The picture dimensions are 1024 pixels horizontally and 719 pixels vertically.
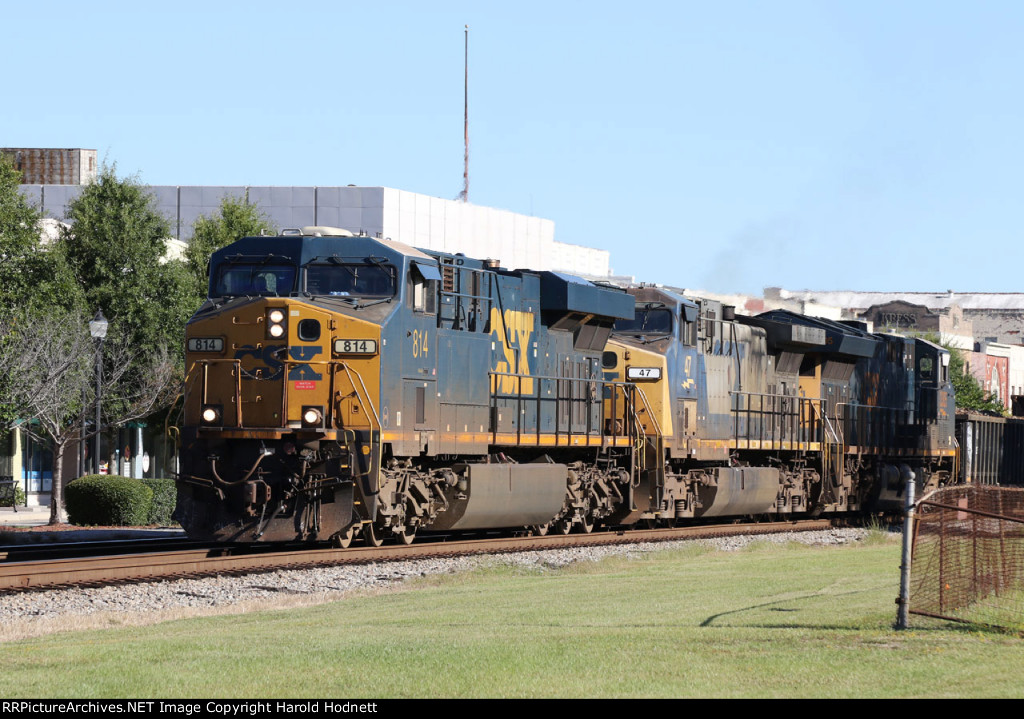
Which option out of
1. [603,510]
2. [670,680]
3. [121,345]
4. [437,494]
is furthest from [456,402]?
[121,345]

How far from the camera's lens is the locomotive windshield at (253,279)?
19.1 meters

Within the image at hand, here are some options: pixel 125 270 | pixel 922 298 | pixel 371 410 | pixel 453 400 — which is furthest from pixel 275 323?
pixel 922 298

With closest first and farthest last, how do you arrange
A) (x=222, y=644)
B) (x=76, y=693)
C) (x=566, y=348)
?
1. (x=76, y=693)
2. (x=222, y=644)
3. (x=566, y=348)

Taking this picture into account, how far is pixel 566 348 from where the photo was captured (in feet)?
76.5

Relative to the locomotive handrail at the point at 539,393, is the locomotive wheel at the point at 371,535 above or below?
below

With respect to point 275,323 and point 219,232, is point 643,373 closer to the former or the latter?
point 275,323

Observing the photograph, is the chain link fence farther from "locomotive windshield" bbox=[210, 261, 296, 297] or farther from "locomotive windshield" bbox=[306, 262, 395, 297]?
"locomotive windshield" bbox=[210, 261, 296, 297]

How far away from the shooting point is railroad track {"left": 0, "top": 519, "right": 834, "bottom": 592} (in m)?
16.3

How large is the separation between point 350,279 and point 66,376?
1706 centimetres

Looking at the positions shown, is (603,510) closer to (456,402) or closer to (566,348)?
(566,348)

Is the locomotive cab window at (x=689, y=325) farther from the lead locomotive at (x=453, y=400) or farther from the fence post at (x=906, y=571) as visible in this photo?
the fence post at (x=906, y=571)

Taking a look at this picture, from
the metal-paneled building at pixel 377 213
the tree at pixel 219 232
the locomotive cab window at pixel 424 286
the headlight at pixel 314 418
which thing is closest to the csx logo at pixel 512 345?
the locomotive cab window at pixel 424 286

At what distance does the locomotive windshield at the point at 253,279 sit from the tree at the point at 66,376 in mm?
11125
